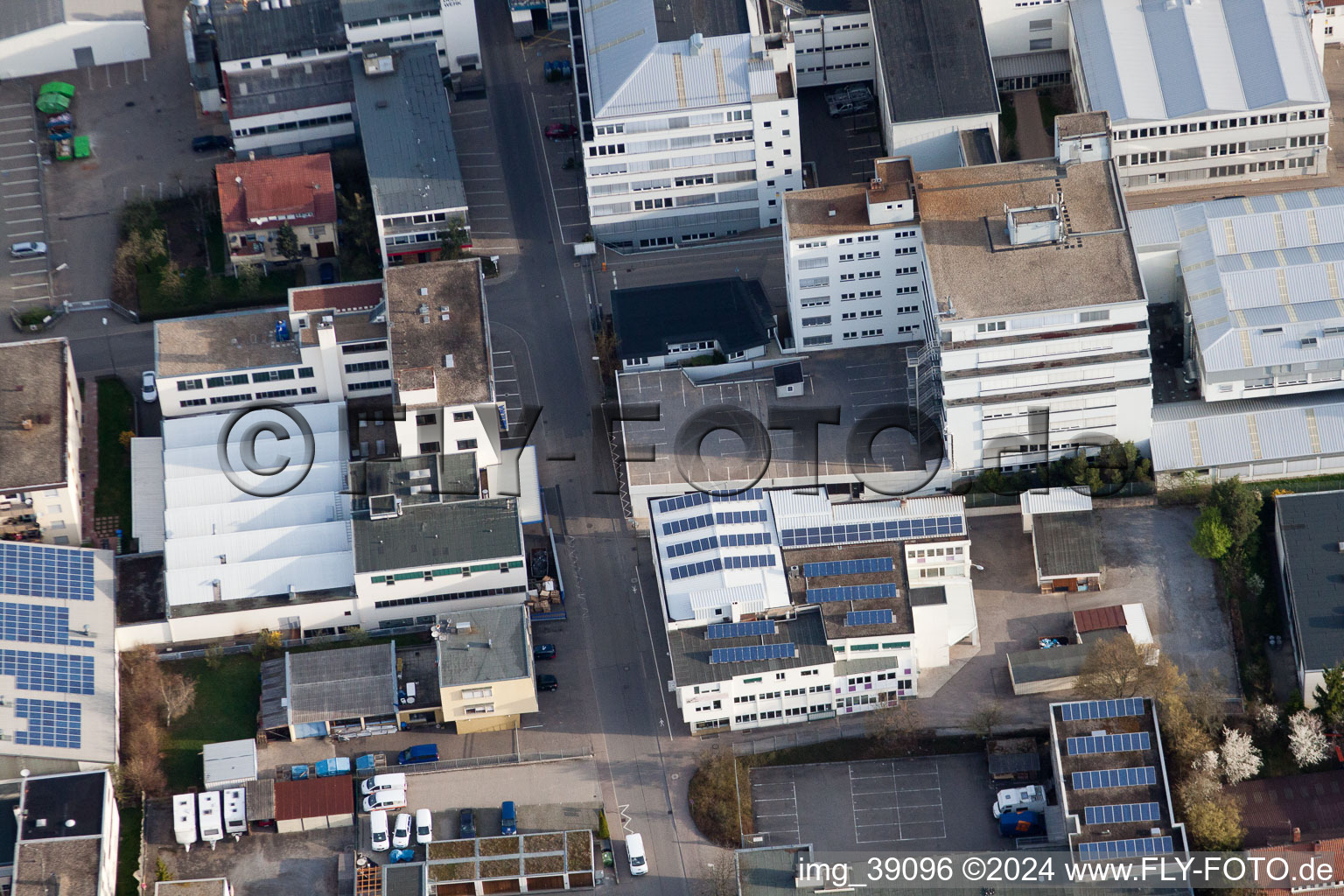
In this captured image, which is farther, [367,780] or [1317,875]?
[367,780]

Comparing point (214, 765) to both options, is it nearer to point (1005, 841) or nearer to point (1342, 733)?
point (1005, 841)

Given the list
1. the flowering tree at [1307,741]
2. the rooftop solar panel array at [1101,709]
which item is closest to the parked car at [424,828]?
the rooftop solar panel array at [1101,709]

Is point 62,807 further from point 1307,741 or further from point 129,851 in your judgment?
point 1307,741

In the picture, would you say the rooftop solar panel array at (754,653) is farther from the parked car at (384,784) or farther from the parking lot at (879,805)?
the parked car at (384,784)

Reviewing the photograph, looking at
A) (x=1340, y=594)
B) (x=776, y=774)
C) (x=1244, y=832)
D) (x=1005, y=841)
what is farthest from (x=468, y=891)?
(x=1340, y=594)

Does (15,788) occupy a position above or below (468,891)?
above

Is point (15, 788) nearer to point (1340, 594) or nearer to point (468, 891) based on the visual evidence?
point (468, 891)

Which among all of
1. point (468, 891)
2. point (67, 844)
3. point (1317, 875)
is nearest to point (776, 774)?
point (468, 891)
